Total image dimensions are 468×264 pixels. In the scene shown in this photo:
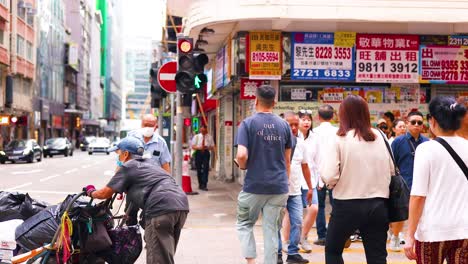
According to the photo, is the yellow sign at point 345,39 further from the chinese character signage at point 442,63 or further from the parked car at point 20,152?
the parked car at point 20,152

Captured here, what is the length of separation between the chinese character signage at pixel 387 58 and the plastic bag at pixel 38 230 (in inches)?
364

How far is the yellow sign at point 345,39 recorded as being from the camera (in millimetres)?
13320

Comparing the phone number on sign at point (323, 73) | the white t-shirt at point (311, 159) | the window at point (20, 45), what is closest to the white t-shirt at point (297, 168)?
the white t-shirt at point (311, 159)

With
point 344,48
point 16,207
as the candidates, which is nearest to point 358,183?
point 16,207

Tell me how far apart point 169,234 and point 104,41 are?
5843 inches

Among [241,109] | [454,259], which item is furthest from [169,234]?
[241,109]

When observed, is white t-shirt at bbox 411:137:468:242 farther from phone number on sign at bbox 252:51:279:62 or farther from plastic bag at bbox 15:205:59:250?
phone number on sign at bbox 252:51:279:62

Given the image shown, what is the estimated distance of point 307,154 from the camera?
7461 mm

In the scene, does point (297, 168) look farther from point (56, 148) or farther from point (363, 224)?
point (56, 148)

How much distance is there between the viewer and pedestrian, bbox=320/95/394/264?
462 centimetres

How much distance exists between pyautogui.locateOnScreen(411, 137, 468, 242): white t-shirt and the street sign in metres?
8.44

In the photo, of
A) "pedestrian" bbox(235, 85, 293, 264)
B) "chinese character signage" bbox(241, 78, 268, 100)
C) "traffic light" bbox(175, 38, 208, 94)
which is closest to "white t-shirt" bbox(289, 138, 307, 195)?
"pedestrian" bbox(235, 85, 293, 264)

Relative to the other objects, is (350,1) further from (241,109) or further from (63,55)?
(63,55)

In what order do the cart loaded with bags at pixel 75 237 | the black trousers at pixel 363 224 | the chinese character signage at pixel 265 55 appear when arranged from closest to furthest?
the black trousers at pixel 363 224 < the cart loaded with bags at pixel 75 237 < the chinese character signage at pixel 265 55
